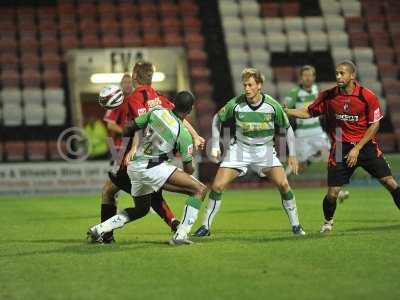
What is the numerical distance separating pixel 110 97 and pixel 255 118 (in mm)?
1592

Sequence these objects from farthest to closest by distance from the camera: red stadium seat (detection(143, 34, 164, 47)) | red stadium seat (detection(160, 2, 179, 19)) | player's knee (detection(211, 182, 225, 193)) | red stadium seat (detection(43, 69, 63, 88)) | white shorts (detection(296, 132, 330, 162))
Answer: red stadium seat (detection(160, 2, 179, 19)), red stadium seat (detection(143, 34, 164, 47)), red stadium seat (detection(43, 69, 63, 88)), white shorts (detection(296, 132, 330, 162)), player's knee (detection(211, 182, 225, 193))

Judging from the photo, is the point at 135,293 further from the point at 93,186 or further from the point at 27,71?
the point at 27,71

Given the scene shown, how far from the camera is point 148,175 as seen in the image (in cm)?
848

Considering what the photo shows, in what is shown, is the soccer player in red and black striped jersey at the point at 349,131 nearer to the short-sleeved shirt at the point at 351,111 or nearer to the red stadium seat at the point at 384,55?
the short-sleeved shirt at the point at 351,111

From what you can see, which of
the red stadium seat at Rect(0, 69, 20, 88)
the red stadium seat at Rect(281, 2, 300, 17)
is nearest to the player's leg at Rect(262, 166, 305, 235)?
the red stadium seat at Rect(0, 69, 20, 88)

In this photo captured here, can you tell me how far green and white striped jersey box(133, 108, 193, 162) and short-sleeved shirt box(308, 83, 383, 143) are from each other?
2.06 metres

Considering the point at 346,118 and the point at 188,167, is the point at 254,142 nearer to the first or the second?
the point at 346,118

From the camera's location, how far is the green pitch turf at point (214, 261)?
6.09m

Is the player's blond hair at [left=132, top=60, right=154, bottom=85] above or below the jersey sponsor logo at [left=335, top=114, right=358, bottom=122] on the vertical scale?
above

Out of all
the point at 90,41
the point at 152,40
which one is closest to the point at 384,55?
the point at 152,40

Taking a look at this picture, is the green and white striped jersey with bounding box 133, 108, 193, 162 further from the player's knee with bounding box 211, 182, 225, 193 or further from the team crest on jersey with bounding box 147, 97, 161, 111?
the player's knee with bounding box 211, 182, 225, 193

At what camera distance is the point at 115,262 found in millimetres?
7469

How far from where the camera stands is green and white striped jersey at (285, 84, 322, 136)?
1453 cm

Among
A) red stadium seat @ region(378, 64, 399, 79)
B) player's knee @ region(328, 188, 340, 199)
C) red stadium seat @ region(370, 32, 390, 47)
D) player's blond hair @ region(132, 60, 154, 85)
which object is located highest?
red stadium seat @ region(370, 32, 390, 47)
